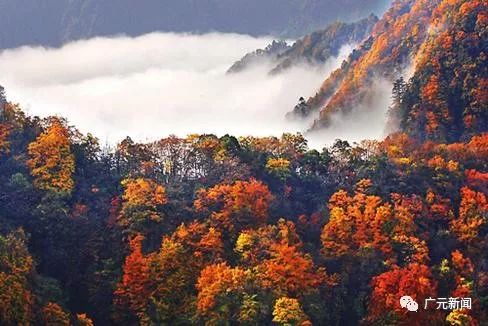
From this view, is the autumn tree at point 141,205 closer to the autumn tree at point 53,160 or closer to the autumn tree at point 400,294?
the autumn tree at point 53,160

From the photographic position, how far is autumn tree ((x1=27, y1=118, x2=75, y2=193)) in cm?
9519

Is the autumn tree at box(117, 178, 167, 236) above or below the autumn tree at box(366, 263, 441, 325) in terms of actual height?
above

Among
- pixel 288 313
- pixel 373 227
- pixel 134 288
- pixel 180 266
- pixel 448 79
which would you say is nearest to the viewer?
pixel 288 313

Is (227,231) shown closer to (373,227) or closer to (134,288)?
(134,288)

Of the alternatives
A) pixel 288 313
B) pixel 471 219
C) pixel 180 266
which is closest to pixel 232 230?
pixel 180 266

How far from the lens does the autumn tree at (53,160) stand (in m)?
95.2

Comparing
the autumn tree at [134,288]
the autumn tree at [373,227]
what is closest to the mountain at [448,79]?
the autumn tree at [373,227]

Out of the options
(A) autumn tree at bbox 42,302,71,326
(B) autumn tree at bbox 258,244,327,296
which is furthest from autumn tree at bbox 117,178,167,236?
(A) autumn tree at bbox 42,302,71,326

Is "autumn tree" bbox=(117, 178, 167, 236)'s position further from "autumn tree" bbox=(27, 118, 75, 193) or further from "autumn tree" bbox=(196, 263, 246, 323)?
"autumn tree" bbox=(196, 263, 246, 323)

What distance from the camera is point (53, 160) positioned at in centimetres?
9738

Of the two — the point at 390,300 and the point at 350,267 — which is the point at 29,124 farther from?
the point at 390,300

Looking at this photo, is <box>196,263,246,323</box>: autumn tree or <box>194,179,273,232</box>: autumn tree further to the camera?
<box>194,179,273,232</box>: autumn tree

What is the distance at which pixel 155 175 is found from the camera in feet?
335

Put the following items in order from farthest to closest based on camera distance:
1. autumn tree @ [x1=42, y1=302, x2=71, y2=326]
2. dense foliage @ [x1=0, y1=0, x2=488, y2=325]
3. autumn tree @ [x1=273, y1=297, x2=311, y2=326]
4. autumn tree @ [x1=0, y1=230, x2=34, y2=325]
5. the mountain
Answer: the mountain → dense foliage @ [x1=0, y1=0, x2=488, y2=325] → autumn tree @ [x1=273, y1=297, x2=311, y2=326] → autumn tree @ [x1=42, y1=302, x2=71, y2=326] → autumn tree @ [x1=0, y1=230, x2=34, y2=325]
